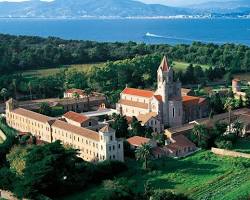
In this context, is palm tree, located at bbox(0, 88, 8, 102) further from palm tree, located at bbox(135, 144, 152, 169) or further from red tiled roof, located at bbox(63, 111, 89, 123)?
palm tree, located at bbox(135, 144, 152, 169)

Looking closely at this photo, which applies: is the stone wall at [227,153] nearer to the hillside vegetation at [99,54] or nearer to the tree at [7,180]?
the tree at [7,180]

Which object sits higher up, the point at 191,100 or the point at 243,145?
the point at 191,100

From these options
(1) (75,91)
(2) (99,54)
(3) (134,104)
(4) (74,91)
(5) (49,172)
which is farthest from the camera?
(2) (99,54)

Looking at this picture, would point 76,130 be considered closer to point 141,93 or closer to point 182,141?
point 182,141

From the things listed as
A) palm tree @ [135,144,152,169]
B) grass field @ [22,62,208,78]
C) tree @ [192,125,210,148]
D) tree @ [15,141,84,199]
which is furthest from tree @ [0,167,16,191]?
grass field @ [22,62,208,78]

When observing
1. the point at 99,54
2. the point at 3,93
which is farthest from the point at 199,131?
the point at 99,54
